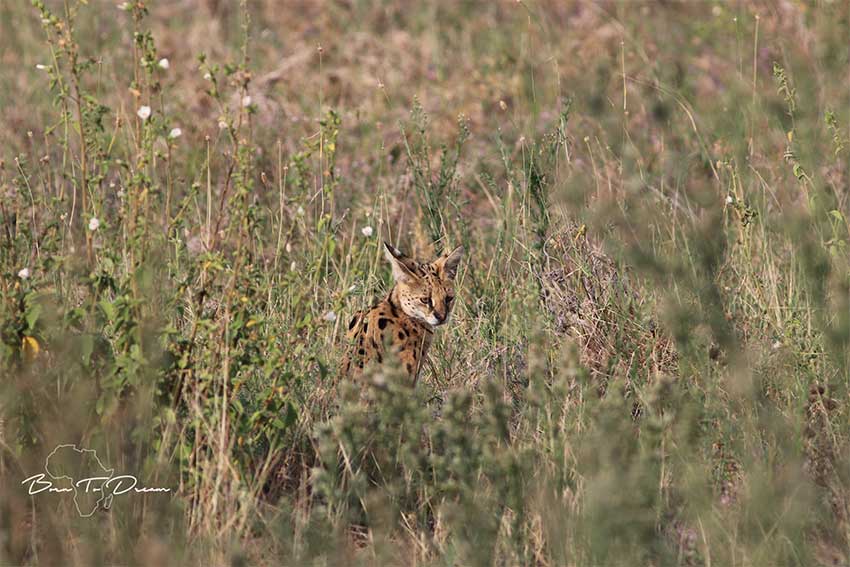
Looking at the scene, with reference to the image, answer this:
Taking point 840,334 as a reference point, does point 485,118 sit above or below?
below

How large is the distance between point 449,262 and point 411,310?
0.95ft

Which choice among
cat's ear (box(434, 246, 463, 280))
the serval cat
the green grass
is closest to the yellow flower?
the green grass

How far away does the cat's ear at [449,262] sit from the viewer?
221 inches

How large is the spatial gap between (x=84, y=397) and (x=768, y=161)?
4231 millimetres

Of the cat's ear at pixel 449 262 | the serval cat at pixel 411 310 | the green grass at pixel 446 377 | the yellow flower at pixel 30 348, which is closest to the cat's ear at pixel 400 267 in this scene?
the serval cat at pixel 411 310

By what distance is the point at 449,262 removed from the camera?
565cm

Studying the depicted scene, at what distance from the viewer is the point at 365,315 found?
5441 mm

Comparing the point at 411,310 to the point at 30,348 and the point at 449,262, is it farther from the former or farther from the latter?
the point at 30,348

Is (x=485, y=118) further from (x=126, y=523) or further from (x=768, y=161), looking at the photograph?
(x=126, y=523)

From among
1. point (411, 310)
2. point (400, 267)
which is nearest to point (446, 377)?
point (411, 310)

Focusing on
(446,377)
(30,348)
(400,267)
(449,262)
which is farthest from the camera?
(449,262)

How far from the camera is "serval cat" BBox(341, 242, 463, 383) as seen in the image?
17.5ft

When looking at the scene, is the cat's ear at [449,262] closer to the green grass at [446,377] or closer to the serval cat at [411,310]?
the serval cat at [411,310]

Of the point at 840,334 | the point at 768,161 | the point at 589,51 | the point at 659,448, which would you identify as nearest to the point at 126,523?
the point at 659,448
